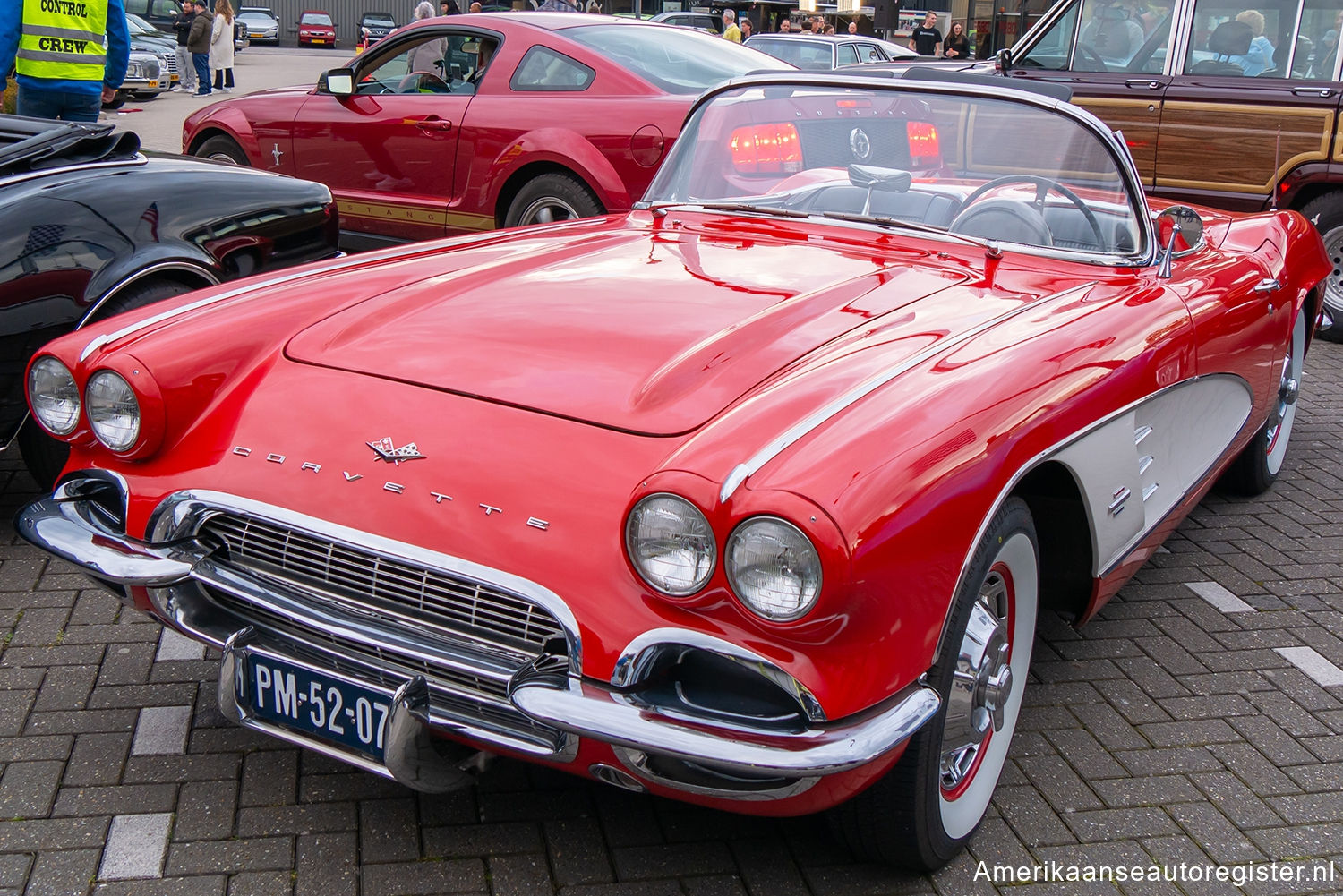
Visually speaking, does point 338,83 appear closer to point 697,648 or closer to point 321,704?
point 321,704

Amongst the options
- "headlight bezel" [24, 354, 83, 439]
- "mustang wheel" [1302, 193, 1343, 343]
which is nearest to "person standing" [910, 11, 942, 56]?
"mustang wheel" [1302, 193, 1343, 343]

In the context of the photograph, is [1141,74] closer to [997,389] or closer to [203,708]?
[997,389]

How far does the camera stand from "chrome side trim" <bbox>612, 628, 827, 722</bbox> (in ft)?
6.22

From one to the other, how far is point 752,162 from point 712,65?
3129 mm

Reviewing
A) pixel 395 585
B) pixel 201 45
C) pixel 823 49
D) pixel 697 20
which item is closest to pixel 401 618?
pixel 395 585

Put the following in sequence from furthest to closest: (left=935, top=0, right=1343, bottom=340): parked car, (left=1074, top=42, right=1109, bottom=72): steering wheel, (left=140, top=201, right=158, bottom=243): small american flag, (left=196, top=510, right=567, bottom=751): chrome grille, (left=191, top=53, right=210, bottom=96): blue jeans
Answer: (left=191, top=53, right=210, bottom=96): blue jeans < (left=1074, top=42, right=1109, bottom=72): steering wheel < (left=935, top=0, right=1343, bottom=340): parked car < (left=140, top=201, right=158, bottom=243): small american flag < (left=196, top=510, right=567, bottom=751): chrome grille

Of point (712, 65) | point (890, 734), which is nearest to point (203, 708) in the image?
point (890, 734)

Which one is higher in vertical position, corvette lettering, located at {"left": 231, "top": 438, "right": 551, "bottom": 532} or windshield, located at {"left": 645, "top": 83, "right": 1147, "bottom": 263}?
windshield, located at {"left": 645, "top": 83, "right": 1147, "bottom": 263}

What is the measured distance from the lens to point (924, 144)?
3324mm

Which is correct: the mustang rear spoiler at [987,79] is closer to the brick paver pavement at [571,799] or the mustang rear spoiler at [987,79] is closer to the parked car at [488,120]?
the parked car at [488,120]

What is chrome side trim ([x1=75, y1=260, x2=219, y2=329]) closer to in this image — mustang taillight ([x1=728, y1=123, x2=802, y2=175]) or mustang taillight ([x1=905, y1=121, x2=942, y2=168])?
mustang taillight ([x1=728, y1=123, x2=802, y2=175])

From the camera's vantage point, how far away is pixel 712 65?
21.4ft

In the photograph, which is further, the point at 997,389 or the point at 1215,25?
the point at 1215,25

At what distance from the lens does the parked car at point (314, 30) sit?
129ft
